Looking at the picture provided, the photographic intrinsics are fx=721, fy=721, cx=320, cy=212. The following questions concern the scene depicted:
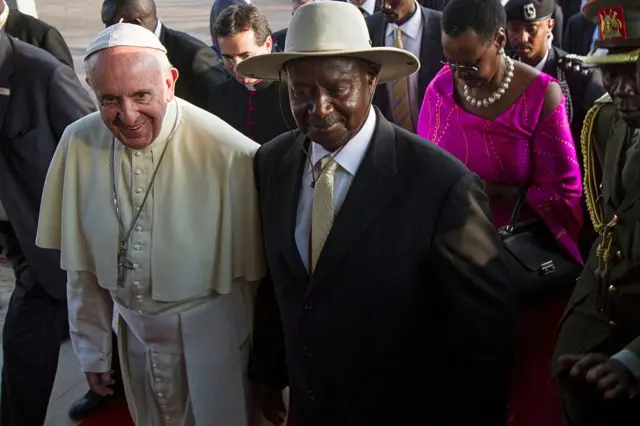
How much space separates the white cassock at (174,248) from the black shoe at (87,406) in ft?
4.73

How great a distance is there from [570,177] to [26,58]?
8.25 ft

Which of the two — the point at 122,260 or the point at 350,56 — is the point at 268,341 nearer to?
the point at 122,260

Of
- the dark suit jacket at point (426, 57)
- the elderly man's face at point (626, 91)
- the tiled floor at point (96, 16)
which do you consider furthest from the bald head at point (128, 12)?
the tiled floor at point (96, 16)

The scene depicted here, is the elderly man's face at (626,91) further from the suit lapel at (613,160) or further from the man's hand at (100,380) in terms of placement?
the man's hand at (100,380)

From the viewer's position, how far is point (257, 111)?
155 inches

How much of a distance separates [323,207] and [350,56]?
0.43 meters

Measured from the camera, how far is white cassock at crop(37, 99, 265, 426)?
2451mm

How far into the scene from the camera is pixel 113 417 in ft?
12.8

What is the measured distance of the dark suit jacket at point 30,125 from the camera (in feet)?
10.9

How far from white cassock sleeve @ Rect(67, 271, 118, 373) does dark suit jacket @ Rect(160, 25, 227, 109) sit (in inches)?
78.9

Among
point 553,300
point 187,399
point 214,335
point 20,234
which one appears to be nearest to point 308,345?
point 214,335

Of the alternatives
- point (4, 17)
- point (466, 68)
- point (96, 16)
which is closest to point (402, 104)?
point (466, 68)

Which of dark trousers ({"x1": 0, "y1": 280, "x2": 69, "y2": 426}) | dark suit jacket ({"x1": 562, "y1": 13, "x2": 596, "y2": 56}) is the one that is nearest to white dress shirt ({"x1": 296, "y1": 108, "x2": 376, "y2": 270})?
dark trousers ({"x1": 0, "y1": 280, "x2": 69, "y2": 426})

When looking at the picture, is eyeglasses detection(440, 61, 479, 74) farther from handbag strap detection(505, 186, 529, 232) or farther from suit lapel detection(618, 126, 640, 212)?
suit lapel detection(618, 126, 640, 212)
